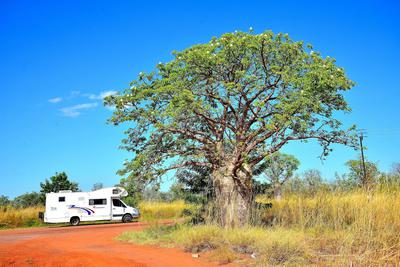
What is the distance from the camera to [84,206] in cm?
2991

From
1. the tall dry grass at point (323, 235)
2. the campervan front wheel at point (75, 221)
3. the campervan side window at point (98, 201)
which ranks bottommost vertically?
the campervan front wheel at point (75, 221)

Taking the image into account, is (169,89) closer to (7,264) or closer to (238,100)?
(238,100)

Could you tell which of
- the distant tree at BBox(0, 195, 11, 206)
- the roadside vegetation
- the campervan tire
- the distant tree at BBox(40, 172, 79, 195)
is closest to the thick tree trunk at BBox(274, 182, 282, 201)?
the roadside vegetation

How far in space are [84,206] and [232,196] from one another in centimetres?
1855

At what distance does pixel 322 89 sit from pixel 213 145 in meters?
4.52

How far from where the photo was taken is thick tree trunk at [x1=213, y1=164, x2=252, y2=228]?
13.9 meters

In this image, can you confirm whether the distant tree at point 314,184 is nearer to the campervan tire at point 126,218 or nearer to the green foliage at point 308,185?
the green foliage at point 308,185

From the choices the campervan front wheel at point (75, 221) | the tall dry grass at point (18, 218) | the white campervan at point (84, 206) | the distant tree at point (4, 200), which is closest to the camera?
the white campervan at point (84, 206)

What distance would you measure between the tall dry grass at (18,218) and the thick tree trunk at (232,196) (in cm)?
2114

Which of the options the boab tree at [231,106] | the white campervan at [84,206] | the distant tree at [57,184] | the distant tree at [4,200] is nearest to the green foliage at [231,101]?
the boab tree at [231,106]

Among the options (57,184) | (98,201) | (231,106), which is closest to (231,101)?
(231,106)

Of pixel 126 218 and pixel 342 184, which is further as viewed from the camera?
pixel 126 218

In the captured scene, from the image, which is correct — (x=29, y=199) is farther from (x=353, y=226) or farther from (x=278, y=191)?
(x=353, y=226)

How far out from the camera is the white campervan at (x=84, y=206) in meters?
29.5
